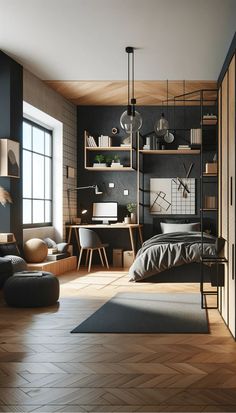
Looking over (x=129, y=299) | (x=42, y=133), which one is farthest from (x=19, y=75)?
(x=129, y=299)

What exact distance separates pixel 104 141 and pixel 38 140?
163cm

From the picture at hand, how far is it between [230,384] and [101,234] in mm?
7923

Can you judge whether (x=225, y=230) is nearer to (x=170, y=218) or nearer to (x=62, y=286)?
(x=62, y=286)

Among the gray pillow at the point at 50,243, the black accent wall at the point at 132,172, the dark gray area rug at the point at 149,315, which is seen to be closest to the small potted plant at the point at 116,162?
the black accent wall at the point at 132,172

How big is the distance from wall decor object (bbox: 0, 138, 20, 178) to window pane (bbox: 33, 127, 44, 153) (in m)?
1.88

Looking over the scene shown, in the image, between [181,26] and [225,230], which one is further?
[181,26]

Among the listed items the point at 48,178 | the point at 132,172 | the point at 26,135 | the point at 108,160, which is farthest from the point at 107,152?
the point at 26,135

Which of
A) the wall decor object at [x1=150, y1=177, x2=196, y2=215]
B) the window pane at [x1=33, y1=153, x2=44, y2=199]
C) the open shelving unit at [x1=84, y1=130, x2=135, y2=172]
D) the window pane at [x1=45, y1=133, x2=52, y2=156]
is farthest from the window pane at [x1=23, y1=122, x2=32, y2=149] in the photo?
the wall decor object at [x1=150, y1=177, x2=196, y2=215]

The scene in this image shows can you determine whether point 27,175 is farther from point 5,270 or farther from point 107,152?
point 5,270

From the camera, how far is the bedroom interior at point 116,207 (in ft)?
11.3

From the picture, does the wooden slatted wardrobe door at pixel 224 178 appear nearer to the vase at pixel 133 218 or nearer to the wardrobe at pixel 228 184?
the wardrobe at pixel 228 184

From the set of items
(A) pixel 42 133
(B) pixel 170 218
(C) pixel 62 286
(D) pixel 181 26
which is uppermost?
(D) pixel 181 26

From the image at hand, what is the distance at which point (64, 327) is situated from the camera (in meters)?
4.80

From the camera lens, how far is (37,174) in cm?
952
